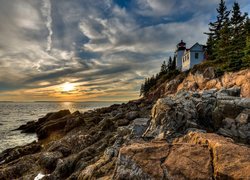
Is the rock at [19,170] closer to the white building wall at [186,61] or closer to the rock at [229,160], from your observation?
the rock at [229,160]

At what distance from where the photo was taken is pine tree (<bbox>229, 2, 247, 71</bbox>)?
3357cm

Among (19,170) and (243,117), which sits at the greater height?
(243,117)

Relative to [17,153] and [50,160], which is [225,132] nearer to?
[50,160]

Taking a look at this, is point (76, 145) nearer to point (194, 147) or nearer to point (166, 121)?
point (166, 121)

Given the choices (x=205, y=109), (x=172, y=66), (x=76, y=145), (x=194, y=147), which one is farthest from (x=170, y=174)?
(x=172, y=66)

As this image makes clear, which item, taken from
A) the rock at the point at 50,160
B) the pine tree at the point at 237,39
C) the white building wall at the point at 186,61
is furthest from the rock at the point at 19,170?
the white building wall at the point at 186,61

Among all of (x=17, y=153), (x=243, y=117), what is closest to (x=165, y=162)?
(x=243, y=117)

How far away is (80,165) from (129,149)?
18.3 ft

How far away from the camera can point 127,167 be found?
5.65 metres

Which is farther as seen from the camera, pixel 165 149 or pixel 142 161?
pixel 165 149

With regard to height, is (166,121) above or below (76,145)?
above

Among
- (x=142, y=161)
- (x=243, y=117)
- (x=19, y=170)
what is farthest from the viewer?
(x=19, y=170)

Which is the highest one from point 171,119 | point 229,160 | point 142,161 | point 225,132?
point 171,119

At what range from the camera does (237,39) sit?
3653 cm
